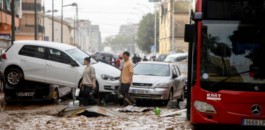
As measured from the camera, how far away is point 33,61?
644 inches

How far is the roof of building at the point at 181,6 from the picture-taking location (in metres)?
75.1

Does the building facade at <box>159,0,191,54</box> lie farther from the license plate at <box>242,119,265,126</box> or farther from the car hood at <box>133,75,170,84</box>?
the license plate at <box>242,119,265,126</box>

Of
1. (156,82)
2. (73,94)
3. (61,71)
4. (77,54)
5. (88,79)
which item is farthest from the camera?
(73,94)

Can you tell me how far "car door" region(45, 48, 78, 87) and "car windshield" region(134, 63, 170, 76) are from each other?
7.56 ft

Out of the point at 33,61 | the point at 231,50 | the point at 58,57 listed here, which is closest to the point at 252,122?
the point at 231,50

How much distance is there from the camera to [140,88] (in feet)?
51.2

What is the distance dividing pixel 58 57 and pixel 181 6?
201 feet

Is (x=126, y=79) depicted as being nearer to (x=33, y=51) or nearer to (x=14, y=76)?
(x=33, y=51)

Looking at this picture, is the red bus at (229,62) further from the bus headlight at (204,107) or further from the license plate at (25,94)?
the license plate at (25,94)

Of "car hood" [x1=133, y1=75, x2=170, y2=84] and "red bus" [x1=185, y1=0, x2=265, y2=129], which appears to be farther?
"car hood" [x1=133, y1=75, x2=170, y2=84]

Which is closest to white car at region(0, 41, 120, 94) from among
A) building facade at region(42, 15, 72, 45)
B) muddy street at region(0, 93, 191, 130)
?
muddy street at region(0, 93, 191, 130)

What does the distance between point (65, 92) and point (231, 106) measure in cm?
1004

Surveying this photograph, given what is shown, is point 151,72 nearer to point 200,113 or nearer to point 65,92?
point 65,92

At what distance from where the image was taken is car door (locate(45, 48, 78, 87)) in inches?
636
